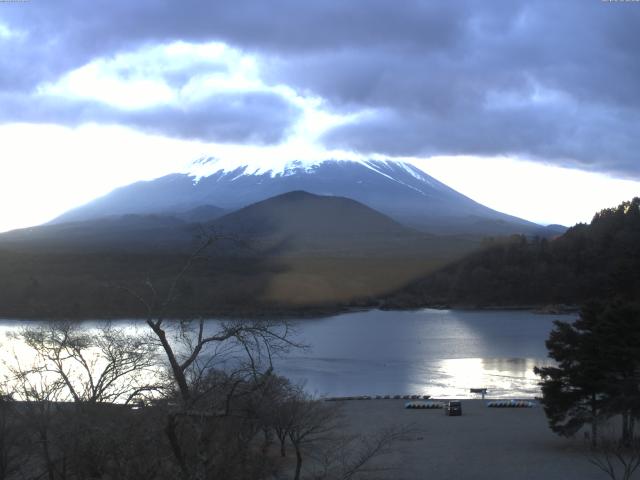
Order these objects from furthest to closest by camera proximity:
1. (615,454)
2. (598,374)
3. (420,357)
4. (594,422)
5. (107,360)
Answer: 1. (420,357)
2. (598,374)
3. (594,422)
4. (615,454)
5. (107,360)

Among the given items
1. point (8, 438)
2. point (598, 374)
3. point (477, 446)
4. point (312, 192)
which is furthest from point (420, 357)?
point (312, 192)

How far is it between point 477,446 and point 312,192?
135473 mm

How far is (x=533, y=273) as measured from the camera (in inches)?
2329

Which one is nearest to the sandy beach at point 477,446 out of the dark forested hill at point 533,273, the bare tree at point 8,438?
the bare tree at point 8,438

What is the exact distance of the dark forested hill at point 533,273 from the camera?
56.4m

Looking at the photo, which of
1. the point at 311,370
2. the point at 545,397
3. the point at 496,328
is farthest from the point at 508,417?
the point at 496,328

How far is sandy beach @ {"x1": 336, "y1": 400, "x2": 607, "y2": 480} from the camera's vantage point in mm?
11109

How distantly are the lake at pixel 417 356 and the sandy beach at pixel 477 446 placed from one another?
3.57m

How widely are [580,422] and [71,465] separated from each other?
28.3ft

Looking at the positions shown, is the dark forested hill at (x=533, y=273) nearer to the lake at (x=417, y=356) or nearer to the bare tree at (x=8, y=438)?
the lake at (x=417, y=356)

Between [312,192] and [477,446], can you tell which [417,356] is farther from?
[312,192]

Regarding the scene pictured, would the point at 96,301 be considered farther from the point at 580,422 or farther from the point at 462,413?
the point at 580,422

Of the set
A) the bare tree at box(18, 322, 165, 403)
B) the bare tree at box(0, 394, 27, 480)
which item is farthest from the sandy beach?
the bare tree at box(0, 394, 27, 480)

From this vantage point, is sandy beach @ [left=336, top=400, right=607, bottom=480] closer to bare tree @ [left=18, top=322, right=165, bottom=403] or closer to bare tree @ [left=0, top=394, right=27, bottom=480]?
bare tree @ [left=18, top=322, right=165, bottom=403]
